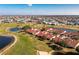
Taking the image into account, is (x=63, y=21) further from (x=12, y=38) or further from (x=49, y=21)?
(x=12, y=38)

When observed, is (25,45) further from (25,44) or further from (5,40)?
(5,40)

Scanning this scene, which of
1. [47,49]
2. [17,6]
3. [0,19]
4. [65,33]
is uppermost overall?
[17,6]

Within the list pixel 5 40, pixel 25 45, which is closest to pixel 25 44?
pixel 25 45

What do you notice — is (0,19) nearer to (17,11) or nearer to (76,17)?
(17,11)

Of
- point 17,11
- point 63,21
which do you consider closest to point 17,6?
point 17,11

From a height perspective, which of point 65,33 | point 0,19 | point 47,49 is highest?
point 0,19

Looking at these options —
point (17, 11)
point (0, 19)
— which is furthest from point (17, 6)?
point (0, 19)
